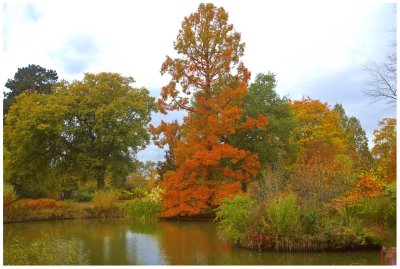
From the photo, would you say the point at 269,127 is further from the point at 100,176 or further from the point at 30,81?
the point at 30,81

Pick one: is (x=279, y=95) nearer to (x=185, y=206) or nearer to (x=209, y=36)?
(x=209, y=36)

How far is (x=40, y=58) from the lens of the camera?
28.7 meters

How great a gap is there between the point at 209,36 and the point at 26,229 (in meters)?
10.7

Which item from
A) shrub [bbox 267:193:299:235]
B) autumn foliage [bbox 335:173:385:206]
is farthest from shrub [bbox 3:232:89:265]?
autumn foliage [bbox 335:173:385:206]

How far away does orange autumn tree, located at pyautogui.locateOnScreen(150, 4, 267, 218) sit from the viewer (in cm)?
1861

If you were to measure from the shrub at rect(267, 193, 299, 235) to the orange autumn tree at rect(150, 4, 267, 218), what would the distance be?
279 inches

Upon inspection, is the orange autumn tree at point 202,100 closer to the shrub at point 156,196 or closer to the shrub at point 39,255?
the shrub at point 156,196

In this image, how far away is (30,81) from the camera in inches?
1380

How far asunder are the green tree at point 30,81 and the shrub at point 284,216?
26858 mm

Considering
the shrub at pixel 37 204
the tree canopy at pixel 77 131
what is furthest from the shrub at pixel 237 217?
the tree canopy at pixel 77 131

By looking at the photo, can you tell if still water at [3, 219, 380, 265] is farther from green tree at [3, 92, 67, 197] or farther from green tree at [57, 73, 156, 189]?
green tree at [57, 73, 156, 189]

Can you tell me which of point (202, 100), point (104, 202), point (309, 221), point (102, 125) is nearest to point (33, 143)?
point (102, 125)

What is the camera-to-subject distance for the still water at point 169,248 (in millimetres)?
10203

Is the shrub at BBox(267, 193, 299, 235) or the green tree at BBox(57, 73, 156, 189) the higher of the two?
the green tree at BBox(57, 73, 156, 189)
